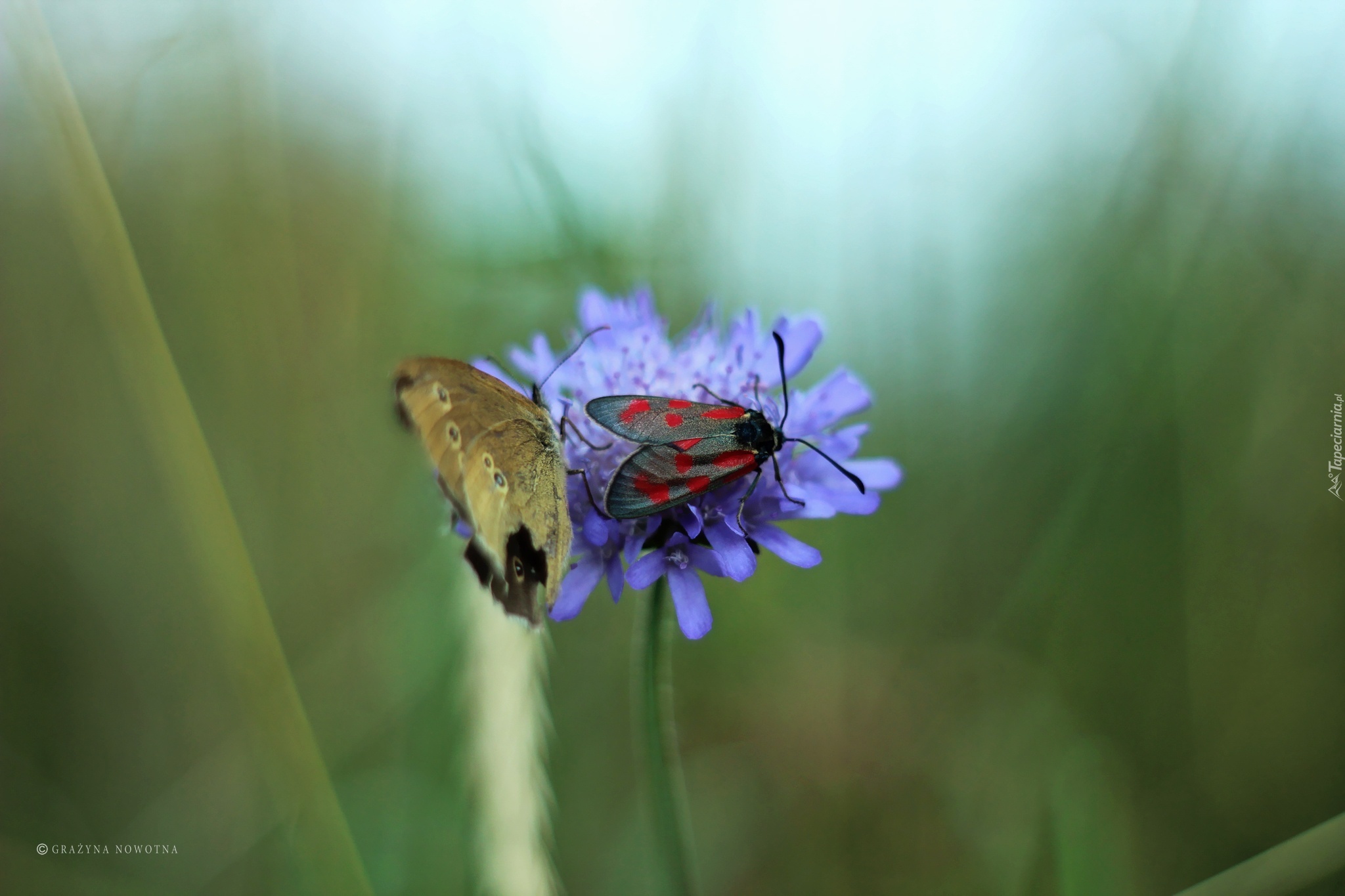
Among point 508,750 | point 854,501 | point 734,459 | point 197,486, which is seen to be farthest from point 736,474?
point 197,486

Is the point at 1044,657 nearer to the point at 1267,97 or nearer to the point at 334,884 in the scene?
the point at 1267,97

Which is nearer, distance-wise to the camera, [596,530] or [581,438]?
[596,530]

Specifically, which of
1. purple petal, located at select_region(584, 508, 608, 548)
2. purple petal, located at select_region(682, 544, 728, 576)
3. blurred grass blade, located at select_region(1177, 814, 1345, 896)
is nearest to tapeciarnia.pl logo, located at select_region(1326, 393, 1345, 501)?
blurred grass blade, located at select_region(1177, 814, 1345, 896)

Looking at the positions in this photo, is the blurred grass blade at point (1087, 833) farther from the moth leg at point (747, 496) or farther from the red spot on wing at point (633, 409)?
the red spot on wing at point (633, 409)

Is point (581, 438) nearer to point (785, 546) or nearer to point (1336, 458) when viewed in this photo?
point (785, 546)

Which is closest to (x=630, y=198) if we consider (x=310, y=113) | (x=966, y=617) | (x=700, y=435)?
(x=310, y=113)

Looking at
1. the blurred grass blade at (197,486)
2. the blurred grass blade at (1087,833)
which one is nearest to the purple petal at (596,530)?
the blurred grass blade at (197,486)

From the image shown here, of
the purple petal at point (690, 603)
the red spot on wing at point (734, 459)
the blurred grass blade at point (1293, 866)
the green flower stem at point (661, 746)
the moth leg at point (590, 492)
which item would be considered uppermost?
the moth leg at point (590, 492)
